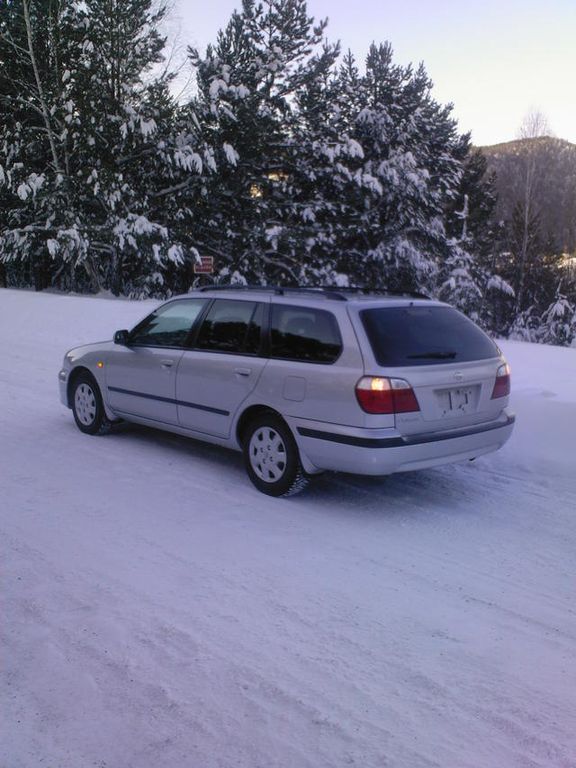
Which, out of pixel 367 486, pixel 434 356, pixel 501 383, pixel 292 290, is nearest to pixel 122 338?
pixel 292 290

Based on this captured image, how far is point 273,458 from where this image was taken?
5441 millimetres

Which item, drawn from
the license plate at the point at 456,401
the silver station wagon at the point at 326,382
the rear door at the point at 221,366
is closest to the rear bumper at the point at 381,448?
the silver station wagon at the point at 326,382

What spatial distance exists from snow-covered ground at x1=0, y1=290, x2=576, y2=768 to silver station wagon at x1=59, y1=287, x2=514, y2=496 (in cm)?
42

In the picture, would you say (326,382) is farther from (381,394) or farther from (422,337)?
(422,337)

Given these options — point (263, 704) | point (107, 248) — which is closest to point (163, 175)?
point (107, 248)

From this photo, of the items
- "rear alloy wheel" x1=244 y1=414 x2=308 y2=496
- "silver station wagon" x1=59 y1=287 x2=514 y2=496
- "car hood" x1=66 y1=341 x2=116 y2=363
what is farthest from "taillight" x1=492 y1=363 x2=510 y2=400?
"car hood" x1=66 y1=341 x2=116 y2=363

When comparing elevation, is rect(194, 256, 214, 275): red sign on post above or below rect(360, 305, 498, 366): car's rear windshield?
above

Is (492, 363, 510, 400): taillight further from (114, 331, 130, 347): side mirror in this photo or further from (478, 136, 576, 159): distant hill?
(478, 136, 576, 159): distant hill

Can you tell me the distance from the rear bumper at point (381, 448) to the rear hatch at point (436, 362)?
0.08 metres

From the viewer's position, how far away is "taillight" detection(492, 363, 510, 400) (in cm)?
551

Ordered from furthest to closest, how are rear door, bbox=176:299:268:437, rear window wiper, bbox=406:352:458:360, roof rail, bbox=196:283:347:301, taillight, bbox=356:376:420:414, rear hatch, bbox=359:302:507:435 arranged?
rear door, bbox=176:299:268:437 → roof rail, bbox=196:283:347:301 → rear window wiper, bbox=406:352:458:360 → rear hatch, bbox=359:302:507:435 → taillight, bbox=356:376:420:414

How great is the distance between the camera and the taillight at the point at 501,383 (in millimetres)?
5506

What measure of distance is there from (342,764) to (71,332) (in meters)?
14.1

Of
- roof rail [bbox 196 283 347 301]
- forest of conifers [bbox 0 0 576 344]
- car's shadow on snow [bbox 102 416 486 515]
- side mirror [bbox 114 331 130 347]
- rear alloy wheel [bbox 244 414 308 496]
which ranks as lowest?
car's shadow on snow [bbox 102 416 486 515]
